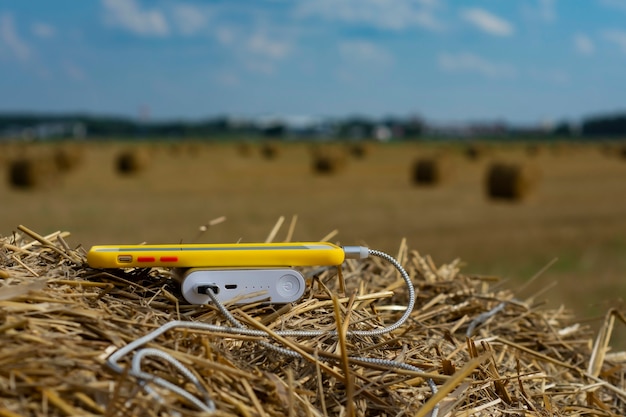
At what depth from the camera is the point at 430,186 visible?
25391 millimetres

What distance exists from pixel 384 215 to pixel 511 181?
581 cm

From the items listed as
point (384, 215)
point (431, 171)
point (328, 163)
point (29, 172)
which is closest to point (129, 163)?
point (29, 172)

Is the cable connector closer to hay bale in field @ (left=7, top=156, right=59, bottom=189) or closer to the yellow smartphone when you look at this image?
the yellow smartphone

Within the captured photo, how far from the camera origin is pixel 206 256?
2088 mm

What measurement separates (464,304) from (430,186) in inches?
893

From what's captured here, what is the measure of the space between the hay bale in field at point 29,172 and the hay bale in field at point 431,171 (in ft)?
39.0

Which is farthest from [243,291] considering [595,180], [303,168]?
[303,168]

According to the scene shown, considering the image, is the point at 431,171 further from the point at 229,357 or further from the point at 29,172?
the point at 229,357

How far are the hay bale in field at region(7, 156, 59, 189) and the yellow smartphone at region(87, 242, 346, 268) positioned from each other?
22648 millimetres

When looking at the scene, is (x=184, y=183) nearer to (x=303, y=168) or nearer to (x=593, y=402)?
(x=303, y=168)

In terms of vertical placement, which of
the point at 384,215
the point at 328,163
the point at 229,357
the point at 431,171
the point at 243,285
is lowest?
the point at 328,163

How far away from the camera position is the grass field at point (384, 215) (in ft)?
36.4

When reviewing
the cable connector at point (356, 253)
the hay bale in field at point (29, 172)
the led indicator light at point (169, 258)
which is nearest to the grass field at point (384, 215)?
the hay bale in field at point (29, 172)

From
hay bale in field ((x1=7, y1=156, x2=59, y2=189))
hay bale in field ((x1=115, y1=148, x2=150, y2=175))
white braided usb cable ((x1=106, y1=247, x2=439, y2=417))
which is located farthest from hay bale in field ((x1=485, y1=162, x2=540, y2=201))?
white braided usb cable ((x1=106, y1=247, x2=439, y2=417))
